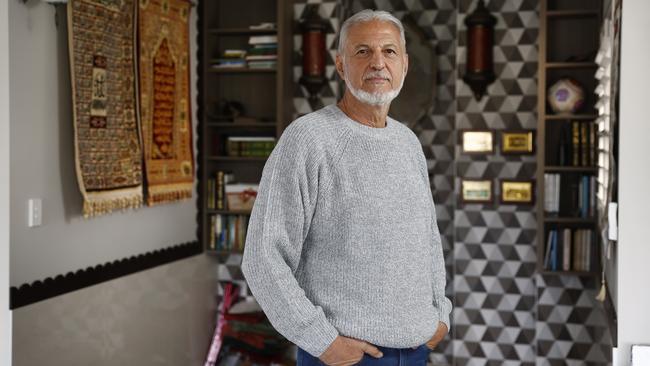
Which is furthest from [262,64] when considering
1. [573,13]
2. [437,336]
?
[437,336]

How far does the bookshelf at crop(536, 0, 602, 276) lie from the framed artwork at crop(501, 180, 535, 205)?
0.27 m

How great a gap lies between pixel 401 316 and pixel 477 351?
354 cm

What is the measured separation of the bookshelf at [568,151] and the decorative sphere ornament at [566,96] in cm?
4

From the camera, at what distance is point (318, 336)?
2.06 meters

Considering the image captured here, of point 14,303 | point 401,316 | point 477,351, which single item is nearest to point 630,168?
point 401,316

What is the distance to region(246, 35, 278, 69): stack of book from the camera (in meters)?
5.34

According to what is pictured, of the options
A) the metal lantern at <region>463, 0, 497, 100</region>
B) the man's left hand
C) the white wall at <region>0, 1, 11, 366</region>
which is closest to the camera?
the man's left hand

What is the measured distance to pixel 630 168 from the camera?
2.74 meters

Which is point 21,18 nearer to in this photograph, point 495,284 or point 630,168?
point 630,168

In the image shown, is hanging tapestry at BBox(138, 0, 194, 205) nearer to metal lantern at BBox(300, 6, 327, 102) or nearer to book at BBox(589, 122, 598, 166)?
metal lantern at BBox(300, 6, 327, 102)

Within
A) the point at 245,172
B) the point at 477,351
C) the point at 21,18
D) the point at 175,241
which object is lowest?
the point at 477,351

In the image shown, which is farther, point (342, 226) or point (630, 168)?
point (630, 168)

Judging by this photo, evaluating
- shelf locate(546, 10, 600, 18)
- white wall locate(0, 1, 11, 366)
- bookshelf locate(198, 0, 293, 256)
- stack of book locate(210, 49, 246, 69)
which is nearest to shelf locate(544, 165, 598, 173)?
shelf locate(546, 10, 600, 18)

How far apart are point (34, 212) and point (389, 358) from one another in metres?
2.09
